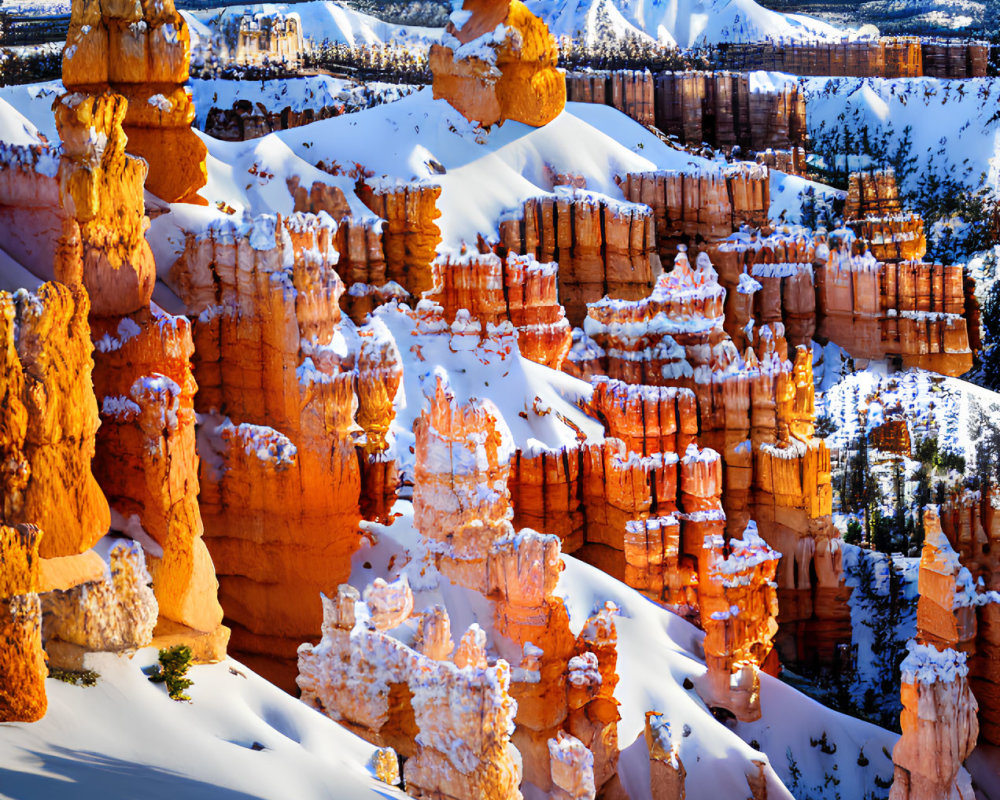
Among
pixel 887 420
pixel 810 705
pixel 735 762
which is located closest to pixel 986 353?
pixel 887 420

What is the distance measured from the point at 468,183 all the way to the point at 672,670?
1723 cm

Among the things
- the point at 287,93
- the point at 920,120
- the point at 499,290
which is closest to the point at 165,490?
the point at 499,290

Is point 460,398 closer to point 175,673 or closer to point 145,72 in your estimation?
point 145,72

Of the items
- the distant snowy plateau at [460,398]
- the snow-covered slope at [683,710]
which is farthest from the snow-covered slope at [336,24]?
the snow-covered slope at [683,710]

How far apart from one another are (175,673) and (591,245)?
72.6 ft

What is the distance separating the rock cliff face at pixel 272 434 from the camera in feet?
58.5

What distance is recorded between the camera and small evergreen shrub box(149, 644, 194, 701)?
12.7 metres

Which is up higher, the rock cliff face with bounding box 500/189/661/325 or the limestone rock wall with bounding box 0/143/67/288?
the limestone rock wall with bounding box 0/143/67/288

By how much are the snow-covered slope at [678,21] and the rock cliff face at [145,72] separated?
1493 inches

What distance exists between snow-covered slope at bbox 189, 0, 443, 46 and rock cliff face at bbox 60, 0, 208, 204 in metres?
24.7

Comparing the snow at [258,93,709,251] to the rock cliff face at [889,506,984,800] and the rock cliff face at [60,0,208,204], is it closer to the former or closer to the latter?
the rock cliff face at [60,0,208,204]

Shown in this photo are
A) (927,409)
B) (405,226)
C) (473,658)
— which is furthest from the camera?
(927,409)

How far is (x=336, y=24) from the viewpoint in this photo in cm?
4962

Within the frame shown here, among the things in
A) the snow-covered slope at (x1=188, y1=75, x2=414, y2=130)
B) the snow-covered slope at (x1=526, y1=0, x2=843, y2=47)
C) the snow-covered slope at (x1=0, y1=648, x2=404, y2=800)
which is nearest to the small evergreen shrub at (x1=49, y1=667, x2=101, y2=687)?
the snow-covered slope at (x1=0, y1=648, x2=404, y2=800)
